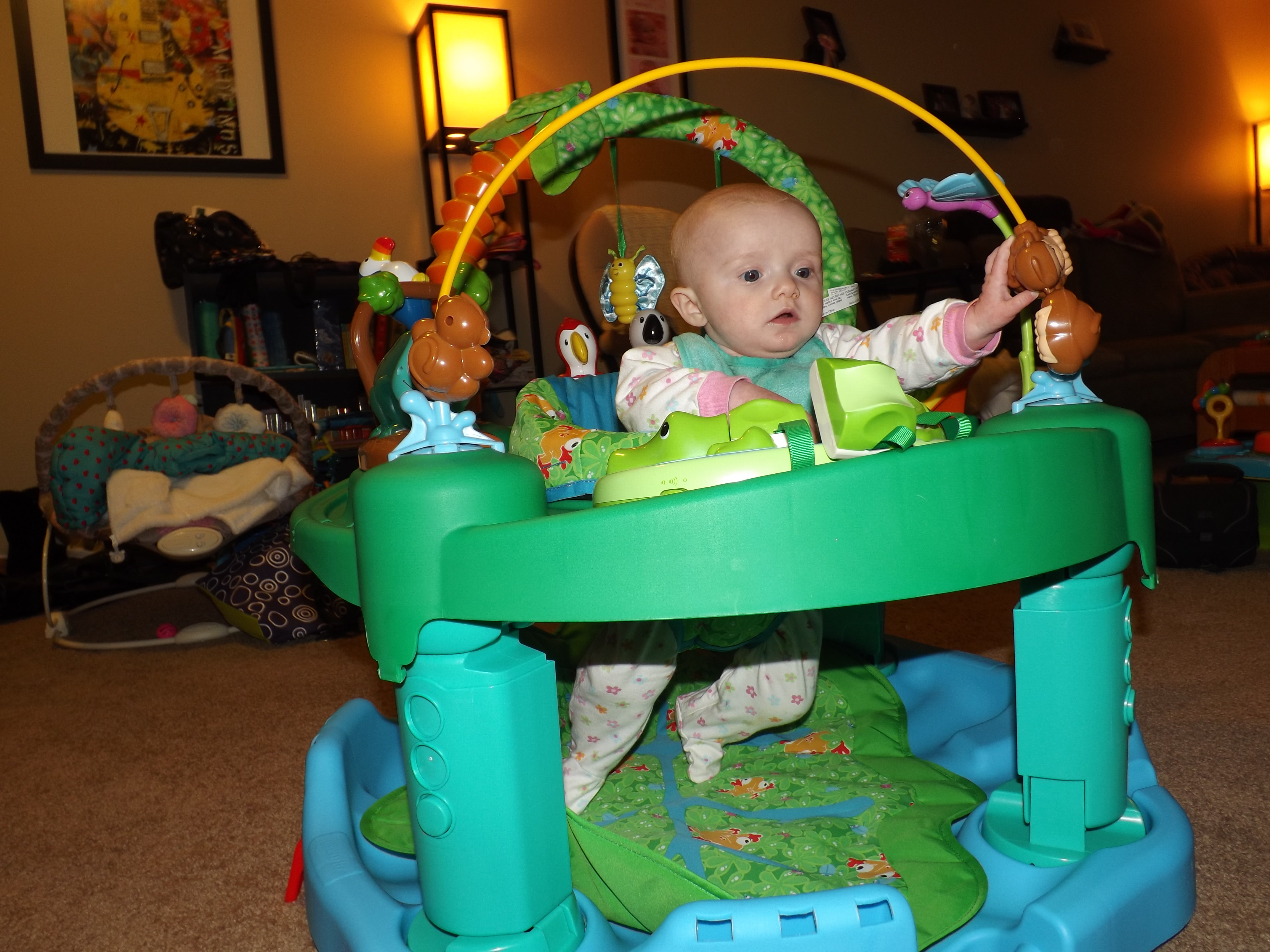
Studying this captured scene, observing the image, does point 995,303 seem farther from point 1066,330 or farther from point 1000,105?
point 1000,105

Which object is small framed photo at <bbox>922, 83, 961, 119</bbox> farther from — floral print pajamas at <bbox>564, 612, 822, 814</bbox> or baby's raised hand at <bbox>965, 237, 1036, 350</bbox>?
floral print pajamas at <bbox>564, 612, 822, 814</bbox>

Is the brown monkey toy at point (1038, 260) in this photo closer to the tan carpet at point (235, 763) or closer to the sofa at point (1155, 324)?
the tan carpet at point (235, 763)

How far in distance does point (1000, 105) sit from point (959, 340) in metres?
3.58

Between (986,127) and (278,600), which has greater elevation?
(986,127)

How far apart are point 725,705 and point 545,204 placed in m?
2.39

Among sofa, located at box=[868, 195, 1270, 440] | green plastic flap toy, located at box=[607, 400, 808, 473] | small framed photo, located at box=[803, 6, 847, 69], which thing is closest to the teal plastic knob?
green plastic flap toy, located at box=[607, 400, 808, 473]

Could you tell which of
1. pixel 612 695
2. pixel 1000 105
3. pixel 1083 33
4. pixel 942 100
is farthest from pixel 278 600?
pixel 1083 33

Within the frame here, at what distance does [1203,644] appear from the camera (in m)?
1.35

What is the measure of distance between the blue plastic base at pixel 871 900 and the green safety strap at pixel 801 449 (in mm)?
276

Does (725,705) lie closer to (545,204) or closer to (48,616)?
(48,616)

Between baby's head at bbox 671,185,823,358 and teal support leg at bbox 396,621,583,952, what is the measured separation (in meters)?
0.47

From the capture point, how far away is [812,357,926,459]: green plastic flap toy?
55 centimetres

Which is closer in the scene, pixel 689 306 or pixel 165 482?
pixel 689 306

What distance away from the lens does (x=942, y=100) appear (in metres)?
3.77
